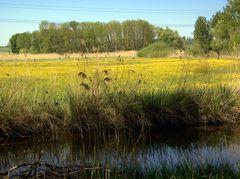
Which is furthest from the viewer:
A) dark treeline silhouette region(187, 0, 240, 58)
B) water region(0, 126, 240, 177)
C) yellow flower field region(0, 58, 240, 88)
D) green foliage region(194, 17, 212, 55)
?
green foliage region(194, 17, 212, 55)

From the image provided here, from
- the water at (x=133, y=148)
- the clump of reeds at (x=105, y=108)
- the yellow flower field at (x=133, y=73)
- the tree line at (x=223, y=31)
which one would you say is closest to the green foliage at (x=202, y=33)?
the tree line at (x=223, y=31)

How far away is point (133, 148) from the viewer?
7898 mm

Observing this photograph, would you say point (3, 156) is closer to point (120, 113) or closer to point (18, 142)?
point (18, 142)

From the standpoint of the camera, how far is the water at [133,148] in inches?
279

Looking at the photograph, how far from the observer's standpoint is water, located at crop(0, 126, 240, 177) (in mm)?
7090

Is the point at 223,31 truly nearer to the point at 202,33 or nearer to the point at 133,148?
the point at 202,33

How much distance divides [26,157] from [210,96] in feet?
18.9

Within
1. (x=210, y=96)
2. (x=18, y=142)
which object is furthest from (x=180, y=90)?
(x=18, y=142)

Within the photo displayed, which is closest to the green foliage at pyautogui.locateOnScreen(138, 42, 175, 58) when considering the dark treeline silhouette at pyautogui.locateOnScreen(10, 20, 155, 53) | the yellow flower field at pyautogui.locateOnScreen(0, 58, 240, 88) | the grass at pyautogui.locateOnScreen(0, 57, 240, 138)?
the dark treeline silhouette at pyautogui.locateOnScreen(10, 20, 155, 53)

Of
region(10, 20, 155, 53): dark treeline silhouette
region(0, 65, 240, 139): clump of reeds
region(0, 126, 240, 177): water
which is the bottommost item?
region(0, 126, 240, 177): water

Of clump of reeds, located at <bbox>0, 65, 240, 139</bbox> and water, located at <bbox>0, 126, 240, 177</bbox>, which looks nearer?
water, located at <bbox>0, 126, 240, 177</bbox>

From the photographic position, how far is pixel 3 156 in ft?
26.1

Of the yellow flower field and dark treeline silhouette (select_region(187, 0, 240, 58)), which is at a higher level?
dark treeline silhouette (select_region(187, 0, 240, 58))

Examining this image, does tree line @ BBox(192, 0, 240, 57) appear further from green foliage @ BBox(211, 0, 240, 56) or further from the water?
the water
